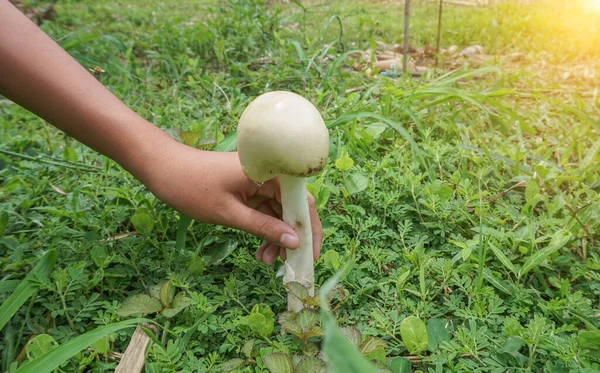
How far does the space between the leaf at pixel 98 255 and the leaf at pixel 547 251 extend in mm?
1573

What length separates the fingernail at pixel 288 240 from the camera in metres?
1.42

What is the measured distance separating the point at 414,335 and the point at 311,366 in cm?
36

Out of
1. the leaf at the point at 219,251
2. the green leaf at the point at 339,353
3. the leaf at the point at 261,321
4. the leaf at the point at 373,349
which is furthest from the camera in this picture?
the leaf at the point at 219,251

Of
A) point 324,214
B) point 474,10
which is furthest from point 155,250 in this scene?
point 474,10

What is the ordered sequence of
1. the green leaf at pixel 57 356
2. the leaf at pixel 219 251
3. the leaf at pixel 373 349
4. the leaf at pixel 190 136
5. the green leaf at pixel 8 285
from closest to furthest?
1. the green leaf at pixel 57 356
2. the leaf at pixel 373 349
3. the green leaf at pixel 8 285
4. the leaf at pixel 219 251
5. the leaf at pixel 190 136

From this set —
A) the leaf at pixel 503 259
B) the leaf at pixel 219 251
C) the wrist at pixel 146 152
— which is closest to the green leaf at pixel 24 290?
the wrist at pixel 146 152

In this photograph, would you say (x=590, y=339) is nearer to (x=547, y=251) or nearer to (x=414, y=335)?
(x=547, y=251)

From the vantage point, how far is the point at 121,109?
5.36ft

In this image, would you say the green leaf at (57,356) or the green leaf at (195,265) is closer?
the green leaf at (57,356)

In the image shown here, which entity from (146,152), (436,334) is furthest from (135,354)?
(436,334)

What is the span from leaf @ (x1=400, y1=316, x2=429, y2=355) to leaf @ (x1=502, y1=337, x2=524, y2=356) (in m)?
0.24

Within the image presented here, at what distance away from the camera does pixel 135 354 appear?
1.44 metres

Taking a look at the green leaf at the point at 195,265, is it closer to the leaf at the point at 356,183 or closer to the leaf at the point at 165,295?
the leaf at the point at 165,295

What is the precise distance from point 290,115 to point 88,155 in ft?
6.22
